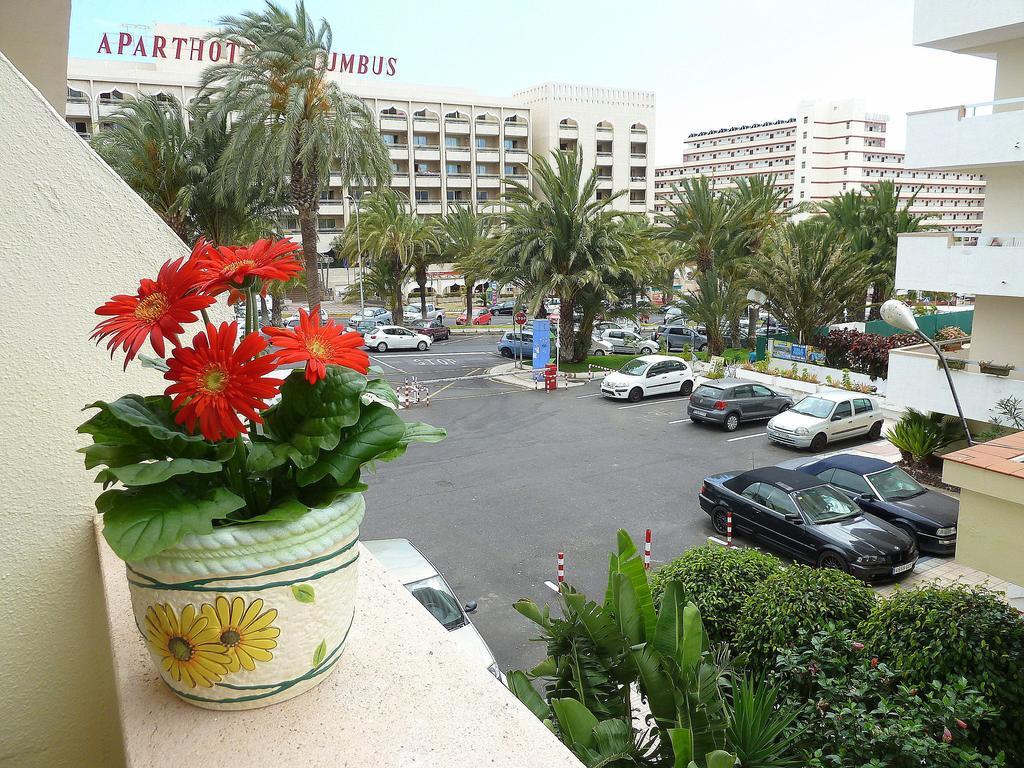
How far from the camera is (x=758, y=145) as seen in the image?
117m

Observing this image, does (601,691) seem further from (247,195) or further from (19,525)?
(247,195)

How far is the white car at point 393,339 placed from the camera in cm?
3953

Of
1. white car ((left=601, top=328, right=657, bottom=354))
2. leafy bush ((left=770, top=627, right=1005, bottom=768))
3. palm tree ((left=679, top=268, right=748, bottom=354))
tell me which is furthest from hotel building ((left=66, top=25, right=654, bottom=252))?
leafy bush ((left=770, top=627, right=1005, bottom=768))

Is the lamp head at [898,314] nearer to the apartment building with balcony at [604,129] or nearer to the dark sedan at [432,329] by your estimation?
the dark sedan at [432,329]

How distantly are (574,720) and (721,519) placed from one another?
35.8 ft

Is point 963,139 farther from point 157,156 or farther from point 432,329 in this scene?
point 432,329

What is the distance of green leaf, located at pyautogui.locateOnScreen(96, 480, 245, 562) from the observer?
1430 millimetres

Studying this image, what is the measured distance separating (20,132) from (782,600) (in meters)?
7.17

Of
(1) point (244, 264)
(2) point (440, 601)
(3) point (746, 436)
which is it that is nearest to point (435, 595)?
(2) point (440, 601)

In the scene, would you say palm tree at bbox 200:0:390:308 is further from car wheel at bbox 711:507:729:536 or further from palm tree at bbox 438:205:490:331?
palm tree at bbox 438:205:490:331

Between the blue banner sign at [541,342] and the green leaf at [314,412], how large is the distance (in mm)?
26545

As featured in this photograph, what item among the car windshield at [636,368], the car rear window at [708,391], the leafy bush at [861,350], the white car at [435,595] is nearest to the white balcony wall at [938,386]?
the car rear window at [708,391]

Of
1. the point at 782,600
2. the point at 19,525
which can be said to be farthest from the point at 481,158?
the point at 19,525

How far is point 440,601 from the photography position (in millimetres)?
8375
